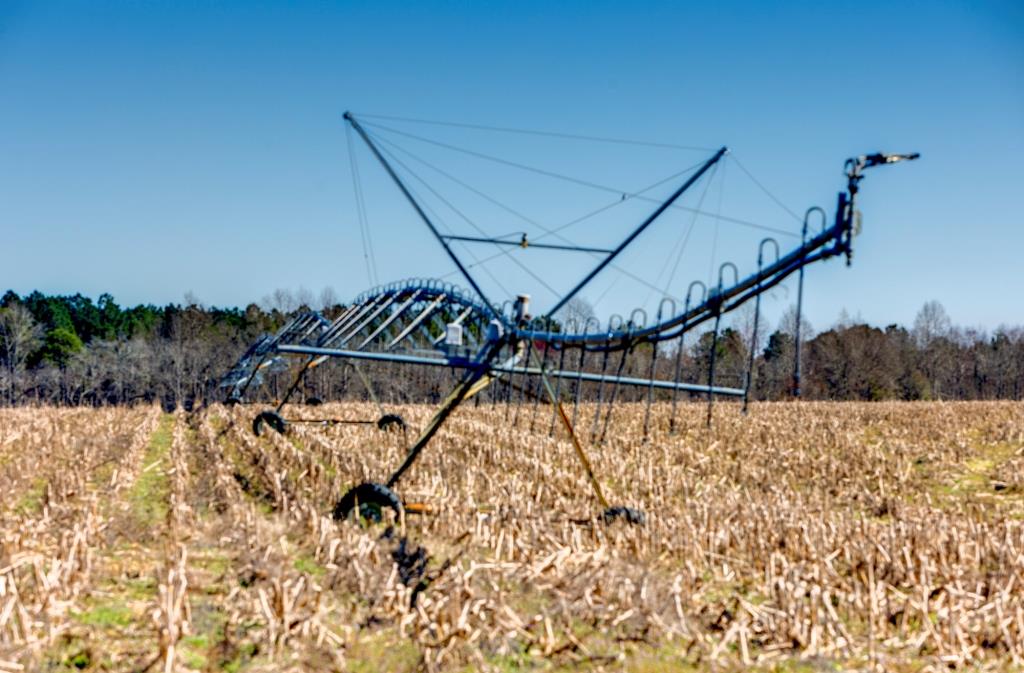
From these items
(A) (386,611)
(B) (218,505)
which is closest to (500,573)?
(A) (386,611)

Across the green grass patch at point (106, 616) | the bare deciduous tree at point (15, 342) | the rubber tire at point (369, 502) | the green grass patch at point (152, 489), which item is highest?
the bare deciduous tree at point (15, 342)

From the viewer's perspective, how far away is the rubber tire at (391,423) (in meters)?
22.2

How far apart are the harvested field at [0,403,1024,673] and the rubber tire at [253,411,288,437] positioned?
185 inches

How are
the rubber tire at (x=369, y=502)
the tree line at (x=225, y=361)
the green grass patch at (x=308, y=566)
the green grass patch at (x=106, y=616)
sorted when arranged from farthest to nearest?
the tree line at (x=225, y=361) → the rubber tire at (x=369, y=502) → the green grass patch at (x=308, y=566) → the green grass patch at (x=106, y=616)

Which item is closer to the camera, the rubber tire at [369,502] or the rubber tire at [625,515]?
the rubber tire at [625,515]

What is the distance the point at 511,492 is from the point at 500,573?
3.98 m

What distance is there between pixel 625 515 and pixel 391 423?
43.9ft

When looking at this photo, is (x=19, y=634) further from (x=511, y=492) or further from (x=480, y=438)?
(x=480, y=438)

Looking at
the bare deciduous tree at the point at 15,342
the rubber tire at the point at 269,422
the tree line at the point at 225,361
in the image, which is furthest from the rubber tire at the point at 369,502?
the bare deciduous tree at the point at 15,342

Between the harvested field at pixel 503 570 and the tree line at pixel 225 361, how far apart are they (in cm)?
2930

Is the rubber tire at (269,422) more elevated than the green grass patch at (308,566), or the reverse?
the rubber tire at (269,422)

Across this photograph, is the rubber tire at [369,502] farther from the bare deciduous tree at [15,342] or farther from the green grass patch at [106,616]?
the bare deciduous tree at [15,342]

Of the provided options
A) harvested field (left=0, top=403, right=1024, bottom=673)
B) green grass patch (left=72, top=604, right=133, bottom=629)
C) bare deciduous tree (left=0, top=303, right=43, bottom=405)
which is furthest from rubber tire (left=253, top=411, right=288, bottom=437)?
bare deciduous tree (left=0, top=303, right=43, bottom=405)

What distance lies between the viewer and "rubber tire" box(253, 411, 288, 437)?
21.0m
